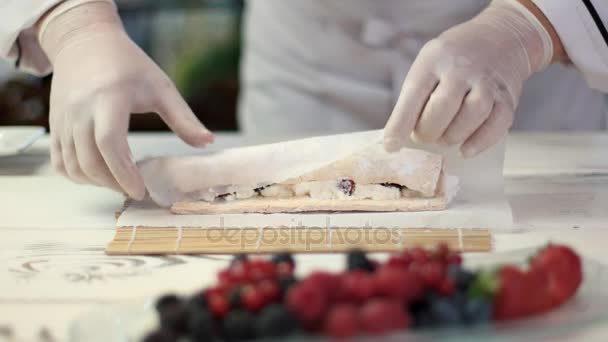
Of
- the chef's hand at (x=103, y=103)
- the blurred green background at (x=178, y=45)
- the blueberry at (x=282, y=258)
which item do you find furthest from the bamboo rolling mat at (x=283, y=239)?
the blurred green background at (x=178, y=45)

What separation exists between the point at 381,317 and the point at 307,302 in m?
0.06

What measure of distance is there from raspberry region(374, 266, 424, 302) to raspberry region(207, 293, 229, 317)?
5.2 inches

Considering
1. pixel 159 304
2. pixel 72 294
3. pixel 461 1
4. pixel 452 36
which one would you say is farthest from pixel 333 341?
pixel 461 1

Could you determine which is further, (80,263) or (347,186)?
(347,186)

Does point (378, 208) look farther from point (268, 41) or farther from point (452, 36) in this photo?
point (268, 41)

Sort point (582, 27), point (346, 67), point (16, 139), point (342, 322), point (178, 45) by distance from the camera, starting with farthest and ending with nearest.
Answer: point (178, 45) < point (346, 67) < point (16, 139) < point (582, 27) < point (342, 322)

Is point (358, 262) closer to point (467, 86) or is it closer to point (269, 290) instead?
point (269, 290)

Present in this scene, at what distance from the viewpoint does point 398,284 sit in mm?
783

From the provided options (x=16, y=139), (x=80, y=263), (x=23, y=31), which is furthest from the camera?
(x=16, y=139)

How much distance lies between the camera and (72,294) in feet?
3.44

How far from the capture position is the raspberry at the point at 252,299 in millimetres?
784

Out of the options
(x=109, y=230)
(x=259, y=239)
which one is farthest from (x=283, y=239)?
(x=109, y=230)

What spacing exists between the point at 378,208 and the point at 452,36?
0.29 metres

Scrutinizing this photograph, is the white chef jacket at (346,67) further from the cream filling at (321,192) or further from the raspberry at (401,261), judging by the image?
the raspberry at (401,261)
